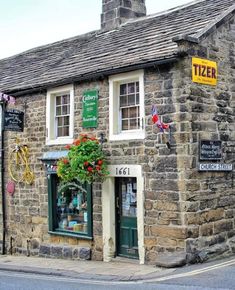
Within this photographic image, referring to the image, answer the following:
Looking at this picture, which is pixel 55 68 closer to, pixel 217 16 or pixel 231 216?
pixel 217 16

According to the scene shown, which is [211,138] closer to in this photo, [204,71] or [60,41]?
[204,71]

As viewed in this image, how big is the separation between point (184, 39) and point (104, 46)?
447 cm

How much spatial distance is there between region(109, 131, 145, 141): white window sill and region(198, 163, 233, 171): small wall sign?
1607 millimetres

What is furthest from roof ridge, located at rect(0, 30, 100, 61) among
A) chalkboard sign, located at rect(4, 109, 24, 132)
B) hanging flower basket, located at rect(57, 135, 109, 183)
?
hanging flower basket, located at rect(57, 135, 109, 183)

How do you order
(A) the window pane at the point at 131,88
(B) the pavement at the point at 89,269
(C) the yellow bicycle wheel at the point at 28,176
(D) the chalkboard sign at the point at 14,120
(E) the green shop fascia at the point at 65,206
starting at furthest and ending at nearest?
(C) the yellow bicycle wheel at the point at 28,176 → (D) the chalkboard sign at the point at 14,120 → (E) the green shop fascia at the point at 65,206 → (A) the window pane at the point at 131,88 → (B) the pavement at the point at 89,269

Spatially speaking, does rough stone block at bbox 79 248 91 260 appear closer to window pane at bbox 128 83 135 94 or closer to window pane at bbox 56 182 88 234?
window pane at bbox 56 182 88 234

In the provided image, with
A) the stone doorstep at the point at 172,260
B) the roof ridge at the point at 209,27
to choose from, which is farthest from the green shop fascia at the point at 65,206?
the roof ridge at the point at 209,27

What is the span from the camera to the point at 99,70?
12.8m

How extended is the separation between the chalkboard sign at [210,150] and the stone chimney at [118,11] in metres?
7.18

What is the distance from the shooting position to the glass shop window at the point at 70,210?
1346 centimetres

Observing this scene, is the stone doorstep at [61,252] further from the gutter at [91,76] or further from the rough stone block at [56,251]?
the gutter at [91,76]

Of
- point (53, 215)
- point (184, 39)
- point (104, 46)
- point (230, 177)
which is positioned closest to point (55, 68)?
point (104, 46)

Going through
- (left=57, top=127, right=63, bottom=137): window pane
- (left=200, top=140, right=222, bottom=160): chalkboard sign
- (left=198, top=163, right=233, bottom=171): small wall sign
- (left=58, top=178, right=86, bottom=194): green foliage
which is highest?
(left=57, top=127, right=63, bottom=137): window pane

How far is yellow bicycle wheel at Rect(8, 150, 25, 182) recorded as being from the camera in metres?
15.5
